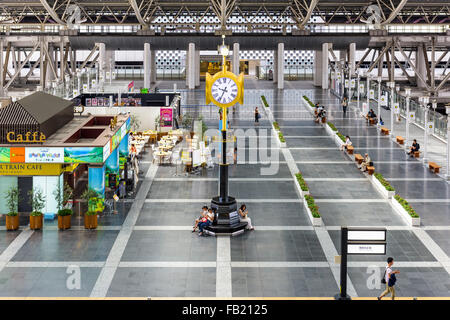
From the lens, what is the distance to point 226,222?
22.4 metres

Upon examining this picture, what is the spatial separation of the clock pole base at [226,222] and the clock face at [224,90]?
11.2ft

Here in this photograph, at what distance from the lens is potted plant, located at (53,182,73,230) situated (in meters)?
22.6

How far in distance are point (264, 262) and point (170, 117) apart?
1000 inches

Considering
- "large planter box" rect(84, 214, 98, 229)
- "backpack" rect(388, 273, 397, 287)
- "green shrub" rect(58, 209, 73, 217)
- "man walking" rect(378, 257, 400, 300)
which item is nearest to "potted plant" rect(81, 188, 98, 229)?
"large planter box" rect(84, 214, 98, 229)

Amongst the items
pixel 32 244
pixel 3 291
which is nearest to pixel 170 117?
pixel 32 244

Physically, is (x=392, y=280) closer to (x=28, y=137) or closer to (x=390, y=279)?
(x=390, y=279)

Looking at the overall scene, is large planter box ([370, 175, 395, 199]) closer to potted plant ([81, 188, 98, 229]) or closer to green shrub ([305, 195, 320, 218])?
green shrub ([305, 195, 320, 218])

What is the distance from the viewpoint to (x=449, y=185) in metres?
29.2

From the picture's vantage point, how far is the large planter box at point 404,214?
Result: 22938mm

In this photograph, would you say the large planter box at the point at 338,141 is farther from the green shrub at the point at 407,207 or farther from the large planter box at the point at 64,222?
the large planter box at the point at 64,222

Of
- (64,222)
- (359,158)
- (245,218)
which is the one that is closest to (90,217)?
(64,222)

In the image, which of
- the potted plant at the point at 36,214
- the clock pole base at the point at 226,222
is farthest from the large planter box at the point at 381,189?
the potted plant at the point at 36,214

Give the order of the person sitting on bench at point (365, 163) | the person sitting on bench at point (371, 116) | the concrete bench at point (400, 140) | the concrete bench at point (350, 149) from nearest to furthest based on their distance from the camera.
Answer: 1. the person sitting on bench at point (365, 163)
2. the concrete bench at point (350, 149)
3. the concrete bench at point (400, 140)
4. the person sitting on bench at point (371, 116)
